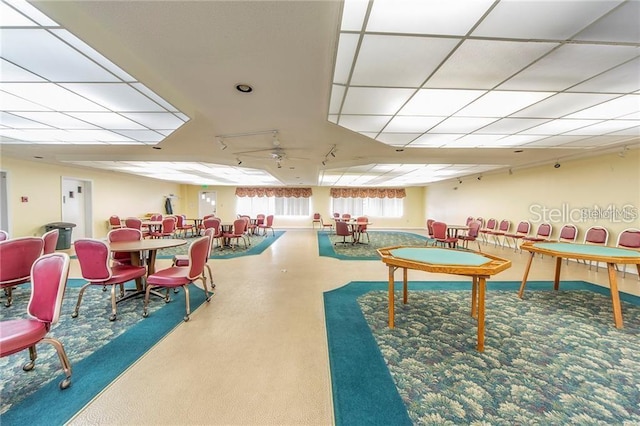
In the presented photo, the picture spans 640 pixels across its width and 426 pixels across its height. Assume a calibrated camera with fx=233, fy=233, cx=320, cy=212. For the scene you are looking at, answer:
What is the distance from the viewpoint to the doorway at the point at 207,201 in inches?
501

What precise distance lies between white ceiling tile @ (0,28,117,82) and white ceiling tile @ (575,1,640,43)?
3820mm

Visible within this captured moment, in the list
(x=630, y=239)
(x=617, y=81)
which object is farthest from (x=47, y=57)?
(x=630, y=239)

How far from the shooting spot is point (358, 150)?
5.13 metres

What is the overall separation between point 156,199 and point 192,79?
10.5 meters

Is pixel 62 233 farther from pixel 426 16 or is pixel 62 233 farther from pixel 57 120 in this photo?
pixel 426 16

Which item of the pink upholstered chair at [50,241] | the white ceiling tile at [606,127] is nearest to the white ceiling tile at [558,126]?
the white ceiling tile at [606,127]

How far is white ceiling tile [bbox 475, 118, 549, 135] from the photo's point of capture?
3.35 meters

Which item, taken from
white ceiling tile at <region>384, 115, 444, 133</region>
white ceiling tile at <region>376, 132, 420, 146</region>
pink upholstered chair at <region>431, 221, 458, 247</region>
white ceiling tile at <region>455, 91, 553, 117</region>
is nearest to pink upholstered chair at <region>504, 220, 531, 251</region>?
pink upholstered chair at <region>431, 221, 458, 247</region>

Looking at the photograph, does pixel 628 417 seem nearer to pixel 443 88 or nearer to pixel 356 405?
pixel 356 405

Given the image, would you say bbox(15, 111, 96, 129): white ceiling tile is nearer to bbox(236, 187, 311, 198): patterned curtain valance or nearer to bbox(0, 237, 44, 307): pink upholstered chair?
bbox(0, 237, 44, 307): pink upholstered chair

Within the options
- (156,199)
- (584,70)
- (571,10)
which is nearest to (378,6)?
(571,10)

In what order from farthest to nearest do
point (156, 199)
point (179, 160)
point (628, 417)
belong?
point (156, 199) → point (179, 160) → point (628, 417)

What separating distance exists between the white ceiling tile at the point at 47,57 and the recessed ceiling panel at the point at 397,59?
2.31m

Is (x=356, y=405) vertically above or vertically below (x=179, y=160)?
below
